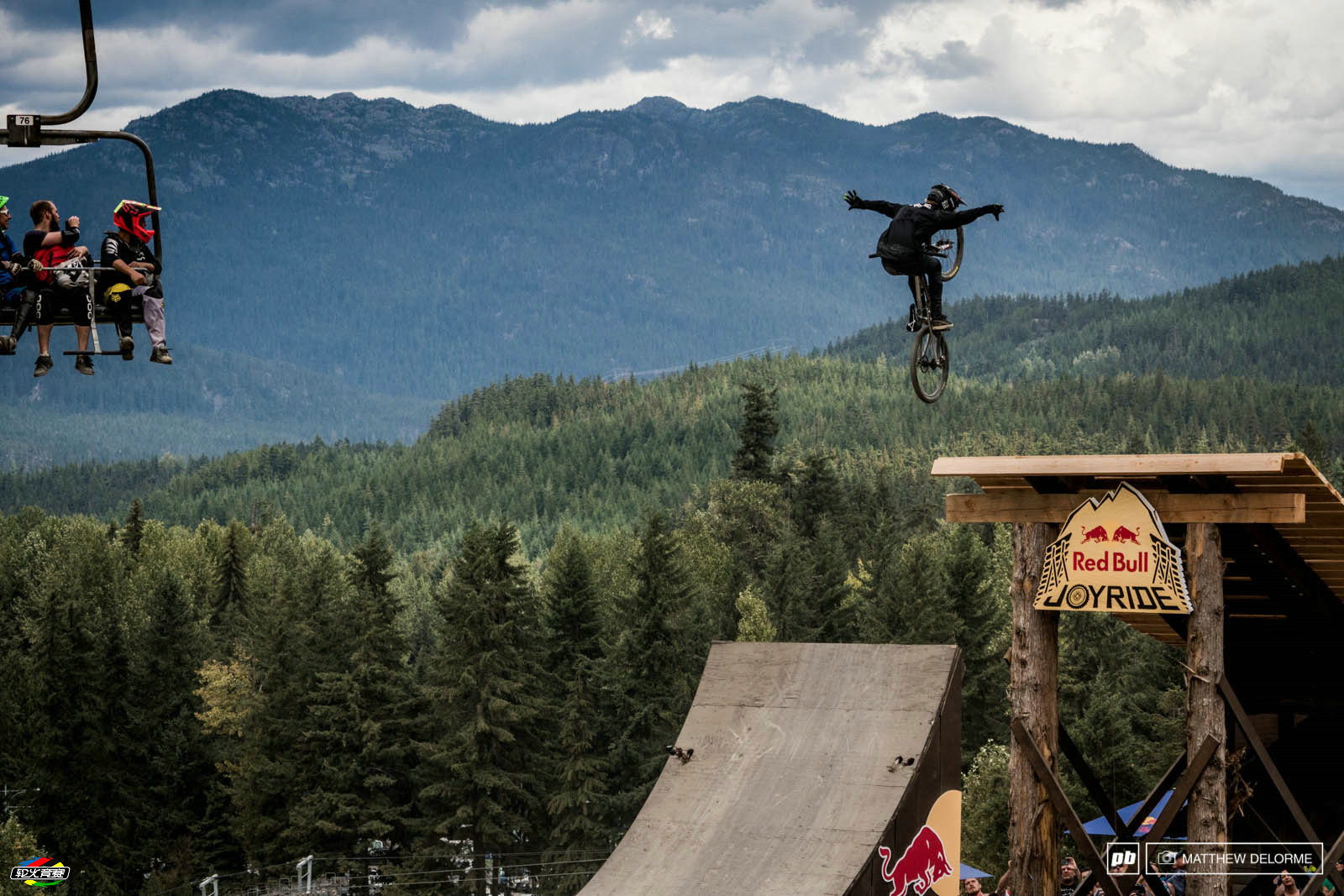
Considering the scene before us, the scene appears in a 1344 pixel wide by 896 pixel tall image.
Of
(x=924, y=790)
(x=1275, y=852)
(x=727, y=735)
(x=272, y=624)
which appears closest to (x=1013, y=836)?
(x=1275, y=852)

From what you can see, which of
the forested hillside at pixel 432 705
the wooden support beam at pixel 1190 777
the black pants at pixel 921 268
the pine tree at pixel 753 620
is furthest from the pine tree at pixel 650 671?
the wooden support beam at pixel 1190 777

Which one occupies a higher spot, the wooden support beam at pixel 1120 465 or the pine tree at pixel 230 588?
the wooden support beam at pixel 1120 465

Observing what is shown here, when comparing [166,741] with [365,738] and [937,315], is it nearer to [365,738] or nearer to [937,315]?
[365,738]

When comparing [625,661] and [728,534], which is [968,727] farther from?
[728,534]

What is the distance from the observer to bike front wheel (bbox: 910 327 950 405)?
1470 centimetres

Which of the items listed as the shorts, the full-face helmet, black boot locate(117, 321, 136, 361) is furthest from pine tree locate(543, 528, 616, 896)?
the shorts

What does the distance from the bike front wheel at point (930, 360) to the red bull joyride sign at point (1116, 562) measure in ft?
5.98

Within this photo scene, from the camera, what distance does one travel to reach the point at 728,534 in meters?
87.7

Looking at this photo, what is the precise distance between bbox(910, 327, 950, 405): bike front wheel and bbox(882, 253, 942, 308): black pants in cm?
28

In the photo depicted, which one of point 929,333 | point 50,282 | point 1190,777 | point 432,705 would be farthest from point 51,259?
point 432,705

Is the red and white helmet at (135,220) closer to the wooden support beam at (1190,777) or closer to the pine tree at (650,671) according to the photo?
the wooden support beam at (1190,777)

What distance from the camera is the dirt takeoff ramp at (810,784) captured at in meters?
17.7

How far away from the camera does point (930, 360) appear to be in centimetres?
1493

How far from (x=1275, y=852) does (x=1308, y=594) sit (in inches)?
106
